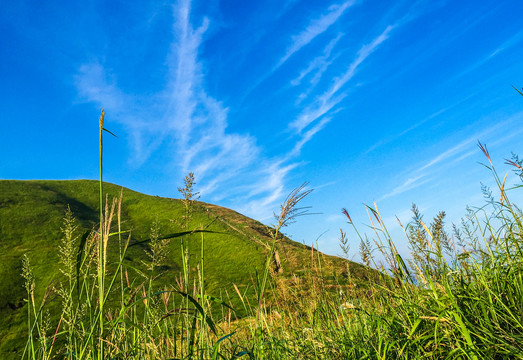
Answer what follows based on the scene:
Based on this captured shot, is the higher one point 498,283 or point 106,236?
point 106,236

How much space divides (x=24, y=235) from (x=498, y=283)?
1539 inches

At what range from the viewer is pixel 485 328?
2.47 meters

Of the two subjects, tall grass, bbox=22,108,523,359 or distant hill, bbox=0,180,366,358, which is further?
distant hill, bbox=0,180,366,358

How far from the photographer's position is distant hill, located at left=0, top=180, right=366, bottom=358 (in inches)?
873

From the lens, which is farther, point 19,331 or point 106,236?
point 19,331

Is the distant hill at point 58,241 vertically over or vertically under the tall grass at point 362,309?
over

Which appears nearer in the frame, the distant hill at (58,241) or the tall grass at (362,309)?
the tall grass at (362,309)

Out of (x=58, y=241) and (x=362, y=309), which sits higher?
(x=58, y=241)

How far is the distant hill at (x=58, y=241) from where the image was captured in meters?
22.2

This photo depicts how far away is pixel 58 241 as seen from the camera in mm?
31469

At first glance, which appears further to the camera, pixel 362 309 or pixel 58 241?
pixel 58 241

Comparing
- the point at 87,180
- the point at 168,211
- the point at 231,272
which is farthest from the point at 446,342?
the point at 87,180

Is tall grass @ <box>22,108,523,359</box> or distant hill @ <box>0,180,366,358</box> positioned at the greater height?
distant hill @ <box>0,180,366,358</box>

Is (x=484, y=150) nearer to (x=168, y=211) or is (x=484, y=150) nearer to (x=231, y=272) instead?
(x=231, y=272)
